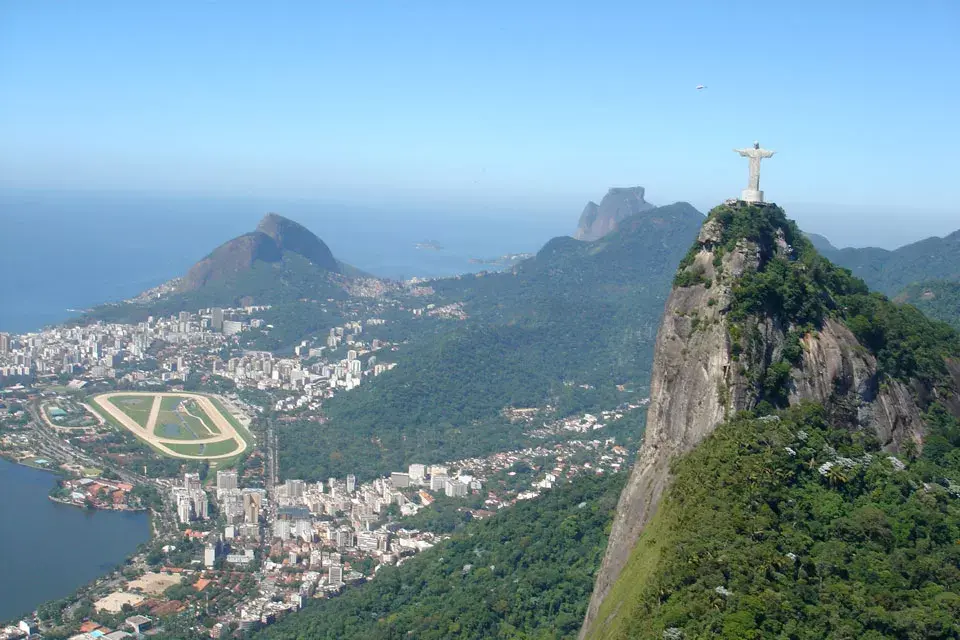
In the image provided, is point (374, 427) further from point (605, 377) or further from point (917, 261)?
point (917, 261)

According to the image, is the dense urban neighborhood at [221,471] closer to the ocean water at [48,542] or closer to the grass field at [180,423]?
the grass field at [180,423]

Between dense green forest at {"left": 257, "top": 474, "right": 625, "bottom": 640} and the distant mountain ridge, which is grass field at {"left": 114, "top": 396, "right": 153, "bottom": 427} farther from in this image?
the distant mountain ridge

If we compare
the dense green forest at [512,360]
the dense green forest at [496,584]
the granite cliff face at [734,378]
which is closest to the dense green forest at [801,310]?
the granite cliff face at [734,378]

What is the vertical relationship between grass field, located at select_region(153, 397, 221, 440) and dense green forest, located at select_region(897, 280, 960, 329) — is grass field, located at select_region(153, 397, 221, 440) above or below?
below

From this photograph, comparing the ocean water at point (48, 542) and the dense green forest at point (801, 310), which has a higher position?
the dense green forest at point (801, 310)

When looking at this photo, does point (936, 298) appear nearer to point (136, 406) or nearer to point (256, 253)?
point (136, 406)

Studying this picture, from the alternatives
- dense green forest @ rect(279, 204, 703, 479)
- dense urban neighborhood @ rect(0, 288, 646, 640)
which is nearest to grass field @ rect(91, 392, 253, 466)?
dense urban neighborhood @ rect(0, 288, 646, 640)
